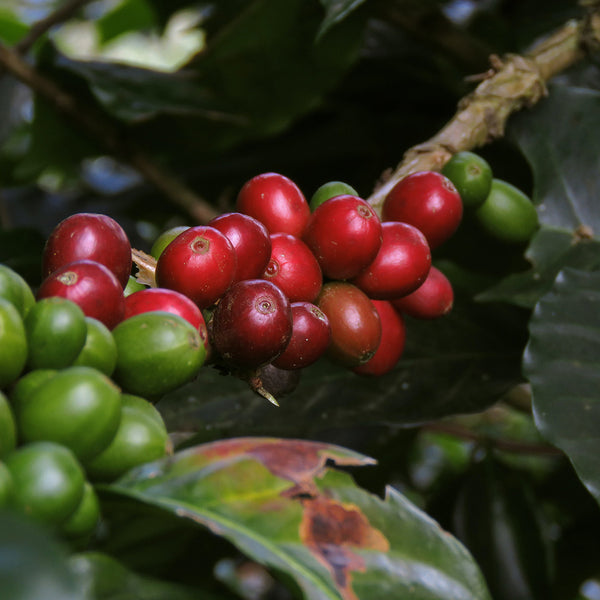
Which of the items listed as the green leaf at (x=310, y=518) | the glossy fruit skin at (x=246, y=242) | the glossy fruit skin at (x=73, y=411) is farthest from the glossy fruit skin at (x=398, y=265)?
the glossy fruit skin at (x=73, y=411)

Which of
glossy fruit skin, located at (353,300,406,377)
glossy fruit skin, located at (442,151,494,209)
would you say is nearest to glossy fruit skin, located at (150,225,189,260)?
glossy fruit skin, located at (353,300,406,377)

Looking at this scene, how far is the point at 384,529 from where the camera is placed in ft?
1.76

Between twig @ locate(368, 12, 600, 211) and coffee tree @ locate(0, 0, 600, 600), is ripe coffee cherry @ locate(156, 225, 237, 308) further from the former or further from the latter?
twig @ locate(368, 12, 600, 211)

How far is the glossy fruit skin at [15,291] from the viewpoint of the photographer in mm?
535

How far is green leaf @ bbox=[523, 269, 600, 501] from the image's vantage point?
0.77 metres

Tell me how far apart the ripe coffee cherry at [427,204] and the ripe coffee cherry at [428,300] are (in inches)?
2.0

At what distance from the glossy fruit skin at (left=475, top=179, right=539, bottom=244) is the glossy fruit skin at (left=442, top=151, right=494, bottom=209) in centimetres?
7

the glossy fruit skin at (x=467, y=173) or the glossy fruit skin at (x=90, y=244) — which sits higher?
the glossy fruit skin at (x=90, y=244)

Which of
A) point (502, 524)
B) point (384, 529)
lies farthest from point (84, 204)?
point (384, 529)

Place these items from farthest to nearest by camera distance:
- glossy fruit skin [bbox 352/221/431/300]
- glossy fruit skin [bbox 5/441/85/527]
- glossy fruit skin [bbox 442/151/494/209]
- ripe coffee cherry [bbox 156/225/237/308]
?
glossy fruit skin [bbox 442/151/494/209]
glossy fruit skin [bbox 352/221/431/300]
ripe coffee cherry [bbox 156/225/237/308]
glossy fruit skin [bbox 5/441/85/527]

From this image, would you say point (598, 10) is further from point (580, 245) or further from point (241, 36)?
point (241, 36)

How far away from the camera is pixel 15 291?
1.79 ft

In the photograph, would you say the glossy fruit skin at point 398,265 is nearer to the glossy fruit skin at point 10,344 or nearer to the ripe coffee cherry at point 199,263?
the ripe coffee cherry at point 199,263

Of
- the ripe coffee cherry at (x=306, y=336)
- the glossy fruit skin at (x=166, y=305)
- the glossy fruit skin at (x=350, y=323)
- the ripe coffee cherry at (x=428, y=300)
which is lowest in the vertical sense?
the ripe coffee cherry at (x=428, y=300)
